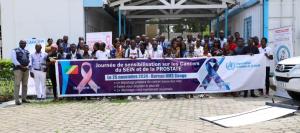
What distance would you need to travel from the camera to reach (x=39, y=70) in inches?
563

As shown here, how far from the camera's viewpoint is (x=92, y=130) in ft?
29.9

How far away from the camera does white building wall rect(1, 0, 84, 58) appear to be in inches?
787

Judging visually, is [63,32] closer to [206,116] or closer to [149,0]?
[149,0]

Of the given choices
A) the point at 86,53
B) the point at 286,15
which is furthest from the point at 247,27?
the point at 86,53

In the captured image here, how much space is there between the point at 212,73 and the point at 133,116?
4280mm

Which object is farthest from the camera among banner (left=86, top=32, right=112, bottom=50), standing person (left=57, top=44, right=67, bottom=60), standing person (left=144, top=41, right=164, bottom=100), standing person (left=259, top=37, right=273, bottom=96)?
banner (left=86, top=32, right=112, bottom=50)

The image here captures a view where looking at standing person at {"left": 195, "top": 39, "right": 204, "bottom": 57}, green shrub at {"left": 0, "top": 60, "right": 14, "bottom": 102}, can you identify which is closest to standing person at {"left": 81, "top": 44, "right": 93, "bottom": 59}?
green shrub at {"left": 0, "top": 60, "right": 14, "bottom": 102}

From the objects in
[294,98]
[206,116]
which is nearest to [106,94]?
[206,116]

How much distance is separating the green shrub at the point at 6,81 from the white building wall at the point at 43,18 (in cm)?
401

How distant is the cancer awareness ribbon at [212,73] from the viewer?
14.3 meters

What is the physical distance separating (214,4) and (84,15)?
5.30 metres

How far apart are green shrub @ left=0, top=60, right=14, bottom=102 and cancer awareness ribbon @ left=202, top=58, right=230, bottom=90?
19.5ft

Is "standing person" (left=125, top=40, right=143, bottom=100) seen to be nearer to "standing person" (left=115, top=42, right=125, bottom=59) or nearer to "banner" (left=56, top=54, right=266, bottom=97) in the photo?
"standing person" (left=115, top=42, right=125, bottom=59)

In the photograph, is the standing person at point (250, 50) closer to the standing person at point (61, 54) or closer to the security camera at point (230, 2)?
the security camera at point (230, 2)
